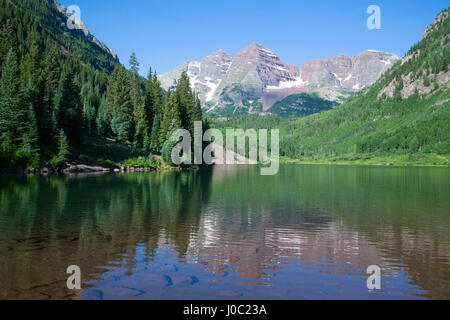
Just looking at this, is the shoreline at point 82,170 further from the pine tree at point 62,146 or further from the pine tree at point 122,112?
the pine tree at point 122,112

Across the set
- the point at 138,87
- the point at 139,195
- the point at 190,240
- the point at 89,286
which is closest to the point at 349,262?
the point at 190,240

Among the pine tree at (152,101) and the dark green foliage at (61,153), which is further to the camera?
the pine tree at (152,101)

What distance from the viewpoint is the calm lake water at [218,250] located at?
47.8 feet

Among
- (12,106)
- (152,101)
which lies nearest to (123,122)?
(152,101)

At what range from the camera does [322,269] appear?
1761 cm

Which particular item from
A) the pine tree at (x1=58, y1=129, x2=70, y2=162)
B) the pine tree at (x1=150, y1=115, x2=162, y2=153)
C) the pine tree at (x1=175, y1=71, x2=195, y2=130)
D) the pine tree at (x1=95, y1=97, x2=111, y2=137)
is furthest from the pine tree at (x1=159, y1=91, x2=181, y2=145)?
the pine tree at (x1=58, y1=129, x2=70, y2=162)

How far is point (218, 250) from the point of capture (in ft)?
69.2

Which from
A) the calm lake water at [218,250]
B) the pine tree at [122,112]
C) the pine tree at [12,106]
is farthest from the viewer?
the pine tree at [122,112]

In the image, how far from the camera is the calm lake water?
1456 centimetres

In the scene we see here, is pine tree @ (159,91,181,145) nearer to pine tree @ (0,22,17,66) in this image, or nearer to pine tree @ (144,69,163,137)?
pine tree @ (144,69,163,137)

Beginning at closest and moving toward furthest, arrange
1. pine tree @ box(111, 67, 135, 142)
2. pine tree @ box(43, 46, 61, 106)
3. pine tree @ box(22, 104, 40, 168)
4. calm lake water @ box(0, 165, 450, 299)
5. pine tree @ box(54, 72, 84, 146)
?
calm lake water @ box(0, 165, 450, 299) < pine tree @ box(22, 104, 40, 168) < pine tree @ box(54, 72, 84, 146) < pine tree @ box(43, 46, 61, 106) < pine tree @ box(111, 67, 135, 142)

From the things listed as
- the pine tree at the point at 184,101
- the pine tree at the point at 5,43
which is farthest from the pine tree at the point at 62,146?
the pine tree at the point at 184,101

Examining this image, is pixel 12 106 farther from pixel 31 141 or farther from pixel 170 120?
pixel 170 120

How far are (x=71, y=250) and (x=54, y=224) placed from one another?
8.27 m
